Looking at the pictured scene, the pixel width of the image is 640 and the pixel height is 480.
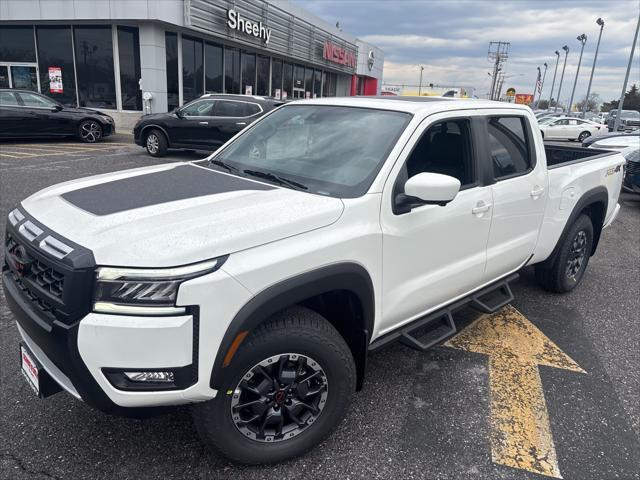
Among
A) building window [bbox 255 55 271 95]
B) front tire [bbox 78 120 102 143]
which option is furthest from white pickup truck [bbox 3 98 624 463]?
building window [bbox 255 55 271 95]

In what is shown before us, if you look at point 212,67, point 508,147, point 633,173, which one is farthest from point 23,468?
point 212,67

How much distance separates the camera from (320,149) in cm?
307

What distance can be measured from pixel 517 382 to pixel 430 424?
86cm

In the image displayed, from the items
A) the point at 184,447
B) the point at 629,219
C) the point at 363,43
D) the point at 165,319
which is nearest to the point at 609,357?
the point at 184,447

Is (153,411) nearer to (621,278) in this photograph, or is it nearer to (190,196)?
(190,196)

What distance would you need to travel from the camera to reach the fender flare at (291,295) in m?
2.06

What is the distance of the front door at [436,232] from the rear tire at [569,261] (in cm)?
150

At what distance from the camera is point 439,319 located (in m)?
3.38

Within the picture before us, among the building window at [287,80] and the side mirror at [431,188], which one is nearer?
the side mirror at [431,188]

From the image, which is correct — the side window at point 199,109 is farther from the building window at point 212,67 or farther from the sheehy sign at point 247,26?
the building window at point 212,67

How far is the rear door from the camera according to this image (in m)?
3.53

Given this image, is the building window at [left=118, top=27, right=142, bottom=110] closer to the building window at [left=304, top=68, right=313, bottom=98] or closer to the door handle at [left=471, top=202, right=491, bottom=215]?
the building window at [left=304, top=68, right=313, bottom=98]

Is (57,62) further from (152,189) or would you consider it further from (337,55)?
(152,189)

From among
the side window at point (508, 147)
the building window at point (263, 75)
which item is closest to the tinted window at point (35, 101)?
the building window at point (263, 75)
